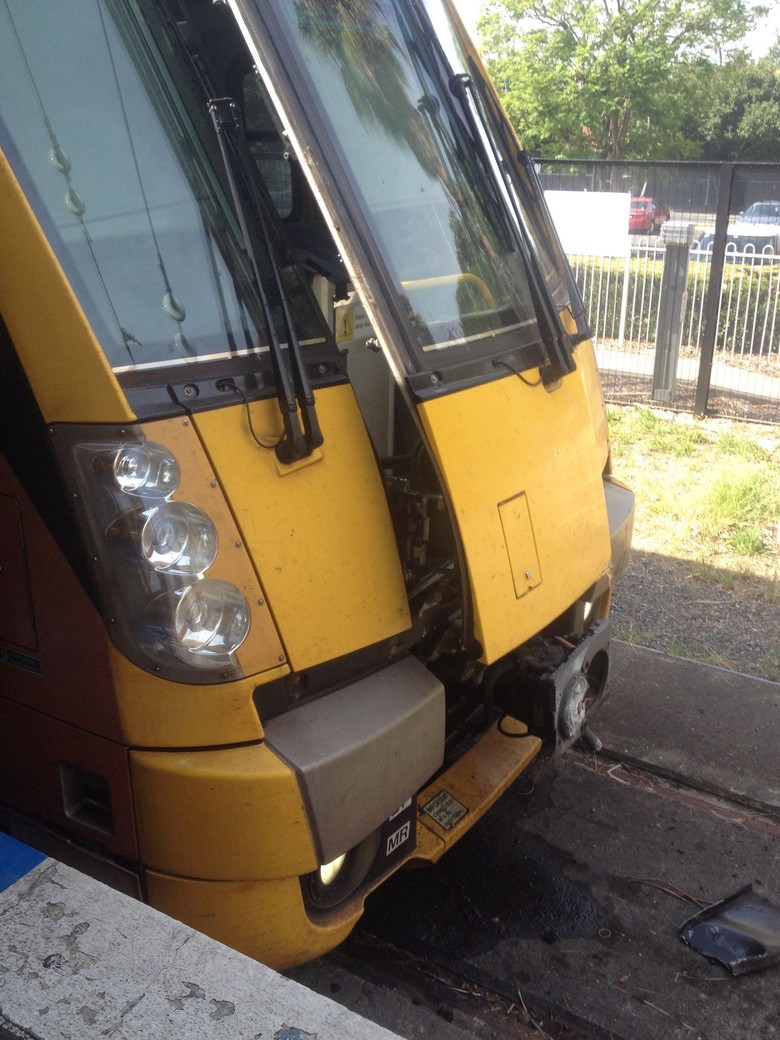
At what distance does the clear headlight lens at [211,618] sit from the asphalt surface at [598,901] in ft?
3.83

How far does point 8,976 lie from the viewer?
1.67m

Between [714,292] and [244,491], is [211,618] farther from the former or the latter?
[714,292]

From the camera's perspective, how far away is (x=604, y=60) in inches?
Answer: 1005

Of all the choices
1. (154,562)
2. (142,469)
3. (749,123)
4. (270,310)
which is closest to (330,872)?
(154,562)

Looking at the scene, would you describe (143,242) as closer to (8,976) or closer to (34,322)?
(34,322)

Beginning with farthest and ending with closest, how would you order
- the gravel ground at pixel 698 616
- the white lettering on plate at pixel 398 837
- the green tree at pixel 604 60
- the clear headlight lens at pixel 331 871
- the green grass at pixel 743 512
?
the green tree at pixel 604 60 < the green grass at pixel 743 512 < the gravel ground at pixel 698 616 < the white lettering on plate at pixel 398 837 < the clear headlight lens at pixel 331 871

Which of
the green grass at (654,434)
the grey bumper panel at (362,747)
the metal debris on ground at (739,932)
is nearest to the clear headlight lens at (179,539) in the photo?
the grey bumper panel at (362,747)

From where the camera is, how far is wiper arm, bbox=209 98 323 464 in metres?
2.24

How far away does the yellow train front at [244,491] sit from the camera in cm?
205

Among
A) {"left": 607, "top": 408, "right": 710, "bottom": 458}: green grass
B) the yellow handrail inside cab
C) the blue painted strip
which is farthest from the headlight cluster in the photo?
{"left": 607, "top": 408, "right": 710, "bottom": 458}: green grass

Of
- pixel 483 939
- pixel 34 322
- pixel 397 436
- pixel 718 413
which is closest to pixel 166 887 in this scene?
pixel 483 939

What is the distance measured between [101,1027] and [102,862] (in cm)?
72

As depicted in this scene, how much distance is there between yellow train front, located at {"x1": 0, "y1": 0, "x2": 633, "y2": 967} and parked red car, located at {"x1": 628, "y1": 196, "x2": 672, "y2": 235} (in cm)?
593

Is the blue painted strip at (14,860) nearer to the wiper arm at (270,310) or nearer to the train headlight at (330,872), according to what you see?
the train headlight at (330,872)
